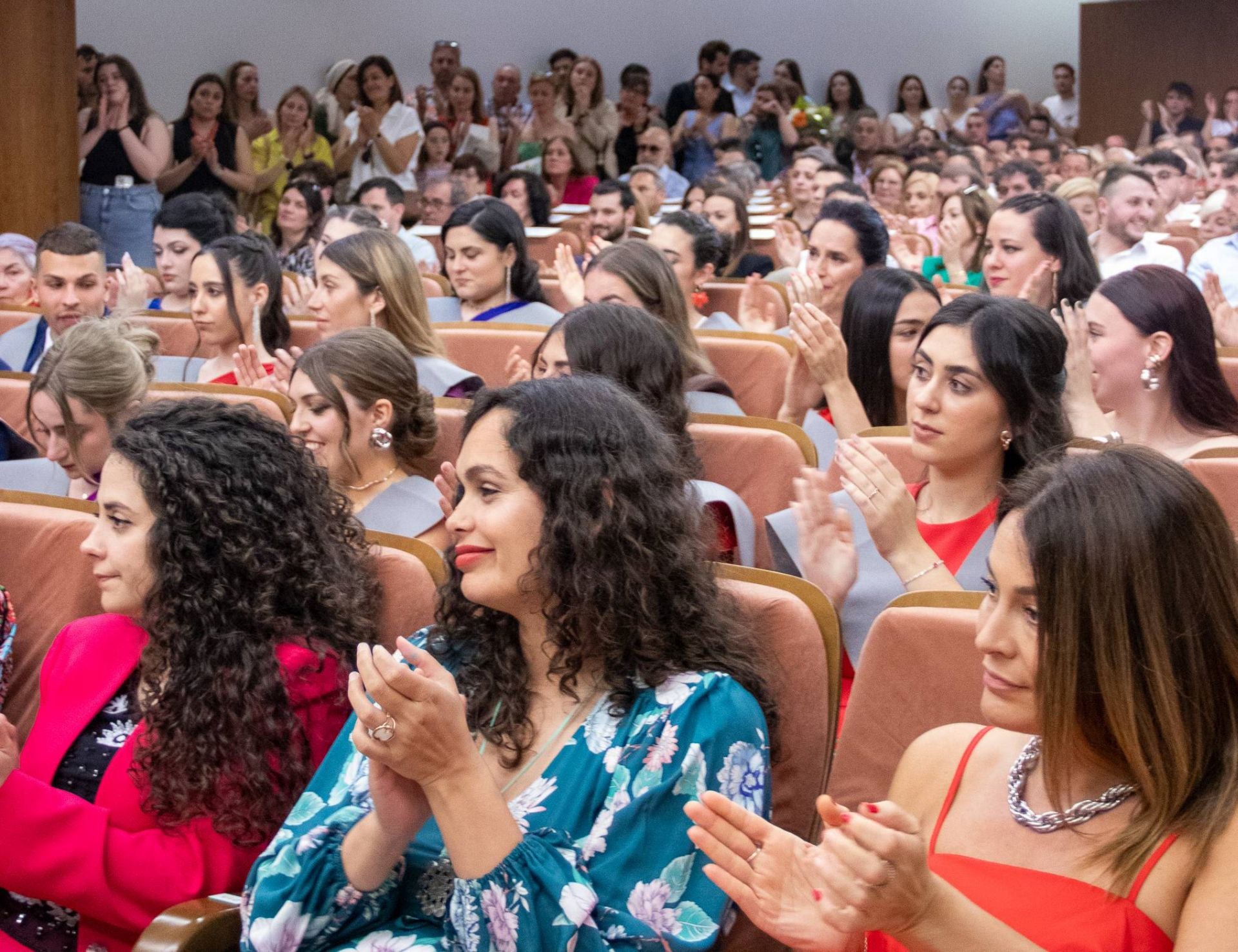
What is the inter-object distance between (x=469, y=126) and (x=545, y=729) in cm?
750

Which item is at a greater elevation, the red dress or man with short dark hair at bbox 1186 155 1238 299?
man with short dark hair at bbox 1186 155 1238 299

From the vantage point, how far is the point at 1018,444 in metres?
2.22

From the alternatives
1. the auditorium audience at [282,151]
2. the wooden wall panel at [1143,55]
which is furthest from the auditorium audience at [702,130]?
the wooden wall panel at [1143,55]

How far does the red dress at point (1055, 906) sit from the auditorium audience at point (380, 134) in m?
7.23

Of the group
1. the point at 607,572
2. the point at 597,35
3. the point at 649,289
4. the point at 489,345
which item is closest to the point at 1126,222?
the point at 649,289

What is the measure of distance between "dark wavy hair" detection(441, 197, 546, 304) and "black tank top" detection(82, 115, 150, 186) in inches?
108

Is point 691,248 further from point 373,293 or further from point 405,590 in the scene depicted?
point 405,590

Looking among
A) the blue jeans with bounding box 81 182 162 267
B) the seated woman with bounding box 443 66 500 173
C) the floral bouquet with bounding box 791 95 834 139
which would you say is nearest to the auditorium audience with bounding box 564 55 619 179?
the seated woman with bounding box 443 66 500 173

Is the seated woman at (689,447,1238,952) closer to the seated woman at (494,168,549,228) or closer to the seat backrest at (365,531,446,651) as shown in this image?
the seat backrest at (365,531,446,651)

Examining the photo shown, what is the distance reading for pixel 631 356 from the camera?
8.30ft

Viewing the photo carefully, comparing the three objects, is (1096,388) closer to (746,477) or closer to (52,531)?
(746,477)

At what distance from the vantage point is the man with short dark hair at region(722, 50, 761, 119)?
11125 mm

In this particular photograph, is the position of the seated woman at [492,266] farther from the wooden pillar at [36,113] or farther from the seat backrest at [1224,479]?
the seat backrest at [1224,479]

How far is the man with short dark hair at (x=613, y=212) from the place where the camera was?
611cm
